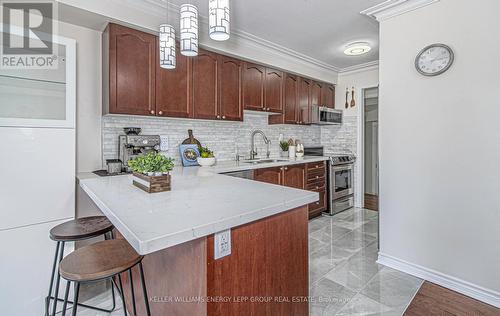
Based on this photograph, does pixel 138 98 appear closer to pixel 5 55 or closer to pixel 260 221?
pixel 5 55

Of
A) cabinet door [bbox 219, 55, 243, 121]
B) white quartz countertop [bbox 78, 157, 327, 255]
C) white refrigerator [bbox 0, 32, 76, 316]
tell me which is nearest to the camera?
white quartz countertop [bbox 78, 157, 327, 255]

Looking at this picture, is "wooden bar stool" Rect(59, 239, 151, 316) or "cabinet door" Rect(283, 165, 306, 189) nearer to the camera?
"wooden bar stool" Rect(59, 239, 151, 316)

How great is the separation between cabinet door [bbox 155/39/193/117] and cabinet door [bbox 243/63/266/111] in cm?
87

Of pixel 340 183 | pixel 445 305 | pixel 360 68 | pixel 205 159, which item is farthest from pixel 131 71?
pixel 360 68

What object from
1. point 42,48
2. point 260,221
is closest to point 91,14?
point 42,48

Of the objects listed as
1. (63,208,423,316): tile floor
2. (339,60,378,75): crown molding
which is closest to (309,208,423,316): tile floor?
(63,208,423,316): tile floor

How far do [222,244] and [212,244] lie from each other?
0.16 feet

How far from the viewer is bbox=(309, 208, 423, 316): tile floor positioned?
74.1 inches

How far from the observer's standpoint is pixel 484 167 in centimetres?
195

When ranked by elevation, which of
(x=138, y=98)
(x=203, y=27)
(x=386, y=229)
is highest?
(x=203, y=27)

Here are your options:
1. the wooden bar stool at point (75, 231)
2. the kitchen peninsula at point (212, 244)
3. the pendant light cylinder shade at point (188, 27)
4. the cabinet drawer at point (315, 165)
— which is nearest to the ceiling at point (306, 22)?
the pendant light cylinder shade at point (188, 27)

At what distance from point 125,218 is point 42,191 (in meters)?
1.31

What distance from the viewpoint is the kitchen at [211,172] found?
113 cm

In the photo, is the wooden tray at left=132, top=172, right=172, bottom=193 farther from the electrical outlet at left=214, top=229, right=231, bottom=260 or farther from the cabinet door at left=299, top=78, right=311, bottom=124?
the cabinet door at left=299, top=78, right=311, bottom=124
